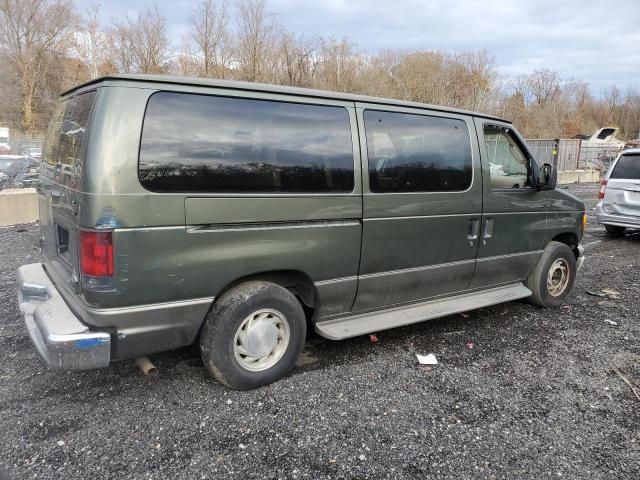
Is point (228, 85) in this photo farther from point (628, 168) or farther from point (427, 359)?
point (628, 168)

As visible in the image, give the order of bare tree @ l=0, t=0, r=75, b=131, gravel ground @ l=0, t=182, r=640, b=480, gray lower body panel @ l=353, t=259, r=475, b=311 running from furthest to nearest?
1. bare tree @ l=0, t=0, r=75, b=131
2. gray lower body panel @ l=353, t=259, r=475, b=311
3. gravel ground @ l=0, t=182, r=640, b=480

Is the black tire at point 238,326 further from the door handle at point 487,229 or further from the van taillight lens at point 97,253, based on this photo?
the door handle at point 487,229

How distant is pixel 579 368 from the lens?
380 centimetres

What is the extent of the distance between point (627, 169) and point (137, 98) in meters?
9.84

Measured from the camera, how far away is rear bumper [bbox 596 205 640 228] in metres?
9.01

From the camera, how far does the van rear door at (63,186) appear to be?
9.20ft

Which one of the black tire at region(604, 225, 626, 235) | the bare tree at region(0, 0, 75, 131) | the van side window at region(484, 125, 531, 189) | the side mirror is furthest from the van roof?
the bare tree at region(0, 0, 75, 131)

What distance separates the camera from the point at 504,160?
179 inches

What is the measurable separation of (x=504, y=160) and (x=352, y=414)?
297cm

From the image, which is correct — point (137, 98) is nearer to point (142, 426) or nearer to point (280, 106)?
point (280, 106)

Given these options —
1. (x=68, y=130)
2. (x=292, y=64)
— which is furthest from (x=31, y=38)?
(x=68, y=130)

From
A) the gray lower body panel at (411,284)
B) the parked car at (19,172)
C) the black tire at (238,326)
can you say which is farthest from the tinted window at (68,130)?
the parked car at (19,172)

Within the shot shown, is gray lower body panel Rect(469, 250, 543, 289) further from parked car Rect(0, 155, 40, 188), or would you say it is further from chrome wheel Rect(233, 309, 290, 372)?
parked car Rect(0, 155, 40, 188)

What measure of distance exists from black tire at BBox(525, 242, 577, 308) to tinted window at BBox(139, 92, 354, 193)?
276 centimetres
